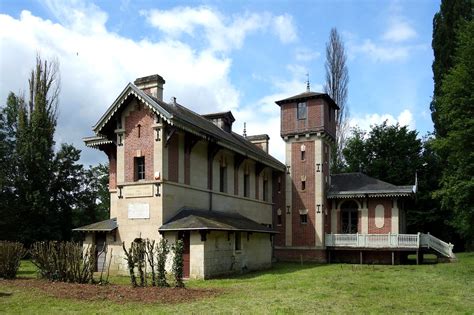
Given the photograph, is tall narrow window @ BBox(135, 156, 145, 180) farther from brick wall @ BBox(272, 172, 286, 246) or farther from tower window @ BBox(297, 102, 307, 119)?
tower window @ BBox(297, 102, 307, 119)

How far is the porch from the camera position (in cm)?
3142

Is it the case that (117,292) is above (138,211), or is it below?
below

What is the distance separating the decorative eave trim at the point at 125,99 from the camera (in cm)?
2203

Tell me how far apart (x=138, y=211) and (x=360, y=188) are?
60.5 ft

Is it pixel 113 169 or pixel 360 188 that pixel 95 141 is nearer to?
pixel 113 169

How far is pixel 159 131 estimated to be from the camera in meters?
22.7

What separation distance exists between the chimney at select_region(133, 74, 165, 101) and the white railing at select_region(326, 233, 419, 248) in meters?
15.9

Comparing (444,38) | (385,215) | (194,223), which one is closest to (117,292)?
(194,223)

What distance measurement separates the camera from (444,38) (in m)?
41.1

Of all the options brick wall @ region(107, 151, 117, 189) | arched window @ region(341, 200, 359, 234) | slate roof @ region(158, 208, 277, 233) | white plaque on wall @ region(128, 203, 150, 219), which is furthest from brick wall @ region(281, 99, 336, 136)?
white plaque on wall @ region(128, 203, 150, 219)

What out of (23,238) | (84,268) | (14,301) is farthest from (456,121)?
(23,238)

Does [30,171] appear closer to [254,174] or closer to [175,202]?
[254,174]

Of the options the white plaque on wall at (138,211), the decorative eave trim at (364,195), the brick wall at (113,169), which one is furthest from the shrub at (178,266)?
the decorative eave trim at (364,195)

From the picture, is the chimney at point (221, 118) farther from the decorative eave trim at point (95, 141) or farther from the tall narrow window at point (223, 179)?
the decorative eave trim at point (95, 141)
